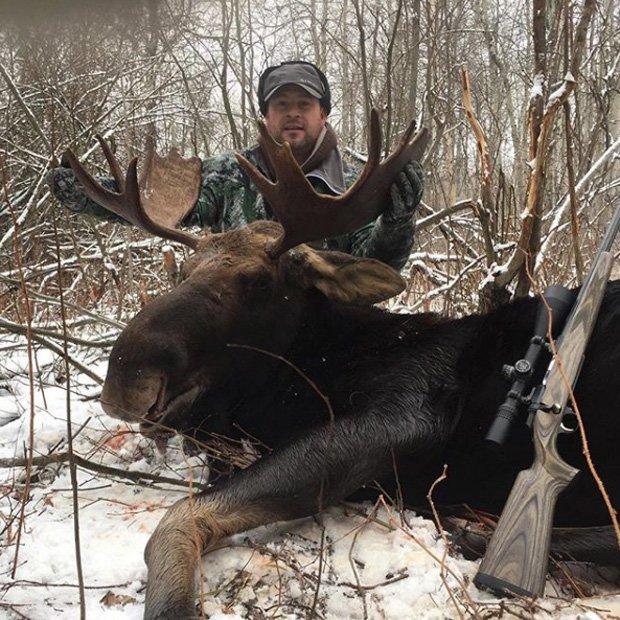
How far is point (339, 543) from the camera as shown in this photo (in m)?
2.58

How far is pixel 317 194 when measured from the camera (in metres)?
3.29

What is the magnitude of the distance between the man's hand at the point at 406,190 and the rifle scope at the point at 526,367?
3.09ft

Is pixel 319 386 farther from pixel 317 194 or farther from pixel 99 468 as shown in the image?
pixel 99 468

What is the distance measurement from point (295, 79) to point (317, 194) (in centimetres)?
236

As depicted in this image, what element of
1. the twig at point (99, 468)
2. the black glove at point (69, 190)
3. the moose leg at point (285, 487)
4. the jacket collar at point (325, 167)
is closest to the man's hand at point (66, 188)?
the black glove at point (69, 190)

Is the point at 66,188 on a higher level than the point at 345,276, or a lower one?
higher

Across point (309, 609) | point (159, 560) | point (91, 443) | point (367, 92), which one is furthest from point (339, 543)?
point (367, 92)

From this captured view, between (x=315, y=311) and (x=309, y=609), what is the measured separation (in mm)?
1793

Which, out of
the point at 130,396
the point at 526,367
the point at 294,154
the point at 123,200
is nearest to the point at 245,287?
the point at 130,396

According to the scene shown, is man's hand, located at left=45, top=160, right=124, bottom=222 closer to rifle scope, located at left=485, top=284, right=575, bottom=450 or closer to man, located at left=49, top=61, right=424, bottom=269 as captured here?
man, located at left=49, top=61, right=424, bottom=269

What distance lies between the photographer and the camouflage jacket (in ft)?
14.7

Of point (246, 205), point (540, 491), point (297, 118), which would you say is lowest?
point (540, 491)

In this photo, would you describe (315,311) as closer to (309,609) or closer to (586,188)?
A: (309,609)

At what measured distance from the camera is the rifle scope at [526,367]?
265 centimetres
